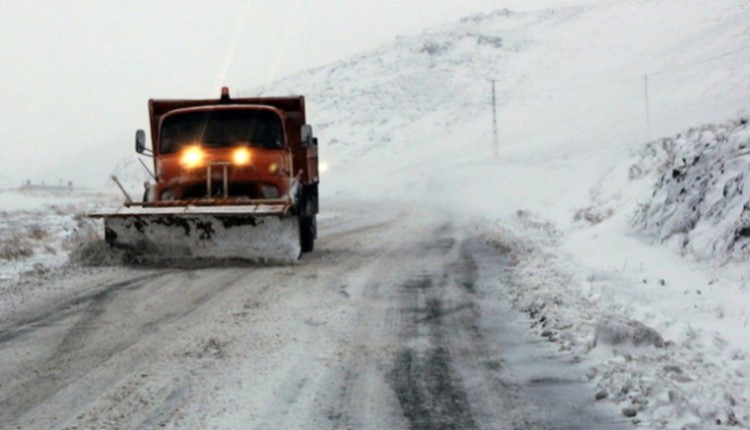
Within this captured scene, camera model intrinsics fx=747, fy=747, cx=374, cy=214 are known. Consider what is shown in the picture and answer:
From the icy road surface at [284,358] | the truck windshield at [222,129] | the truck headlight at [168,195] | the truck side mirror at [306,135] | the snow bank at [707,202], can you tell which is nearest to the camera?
the icy road surface at [284,358]

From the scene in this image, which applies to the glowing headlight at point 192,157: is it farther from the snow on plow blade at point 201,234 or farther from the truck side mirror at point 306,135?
the truck side mirror at point 306,135

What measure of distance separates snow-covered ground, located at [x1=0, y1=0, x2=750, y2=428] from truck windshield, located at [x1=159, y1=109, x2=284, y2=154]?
8.83ft

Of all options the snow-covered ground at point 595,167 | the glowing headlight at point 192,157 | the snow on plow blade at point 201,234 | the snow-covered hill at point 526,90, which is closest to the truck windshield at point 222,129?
the glowing headlight at point 192,157

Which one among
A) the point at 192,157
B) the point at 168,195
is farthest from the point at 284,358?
the point at 168,195

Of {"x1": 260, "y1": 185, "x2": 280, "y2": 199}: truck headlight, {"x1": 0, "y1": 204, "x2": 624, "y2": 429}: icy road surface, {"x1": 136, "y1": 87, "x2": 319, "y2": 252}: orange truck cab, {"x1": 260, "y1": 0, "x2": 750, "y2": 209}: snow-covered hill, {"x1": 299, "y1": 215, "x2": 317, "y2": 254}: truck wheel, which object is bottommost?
{"x1": 0, "y1": 204, "x2": 624, "y2": 429}: icy road surface

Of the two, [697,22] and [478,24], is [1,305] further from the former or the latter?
[478,24]

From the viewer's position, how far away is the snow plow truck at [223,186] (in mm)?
9758

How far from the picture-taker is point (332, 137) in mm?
77000

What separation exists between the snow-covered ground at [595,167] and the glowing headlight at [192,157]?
105 inches

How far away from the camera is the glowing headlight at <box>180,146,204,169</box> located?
1068 centimetres

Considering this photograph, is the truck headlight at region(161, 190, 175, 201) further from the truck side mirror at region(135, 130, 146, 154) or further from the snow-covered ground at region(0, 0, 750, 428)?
the snow-covered ground at region(0, 0, 750, 428)

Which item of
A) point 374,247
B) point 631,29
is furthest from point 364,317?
point 631,29

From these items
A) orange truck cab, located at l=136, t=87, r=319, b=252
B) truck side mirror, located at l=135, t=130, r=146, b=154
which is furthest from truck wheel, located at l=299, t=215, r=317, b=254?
truck side mirror, located at l=135, t=130, r=146, b=154

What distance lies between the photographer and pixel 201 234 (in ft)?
32.3
